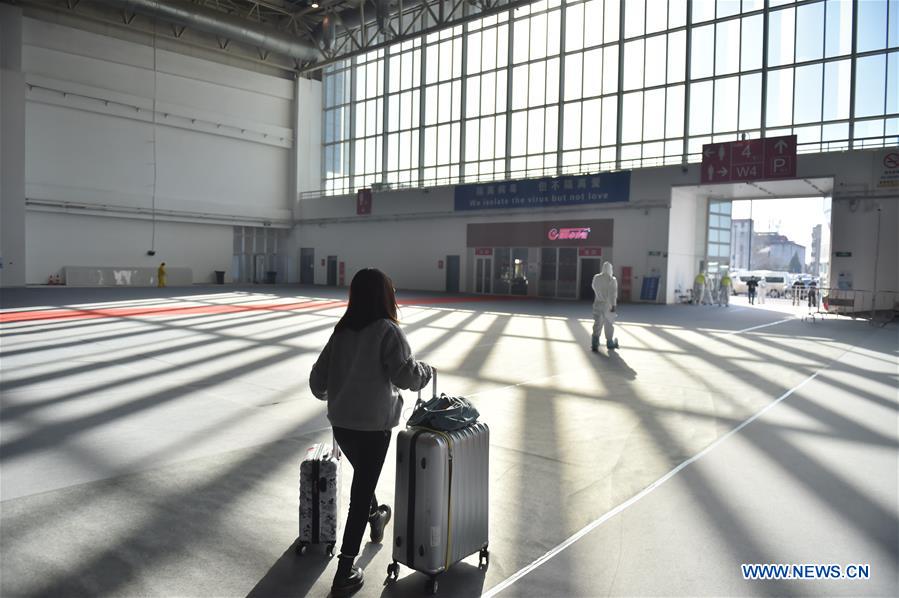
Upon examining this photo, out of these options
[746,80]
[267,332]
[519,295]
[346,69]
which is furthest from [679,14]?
[267,332]

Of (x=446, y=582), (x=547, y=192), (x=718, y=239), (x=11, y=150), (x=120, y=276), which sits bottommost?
(x=446, y=582)

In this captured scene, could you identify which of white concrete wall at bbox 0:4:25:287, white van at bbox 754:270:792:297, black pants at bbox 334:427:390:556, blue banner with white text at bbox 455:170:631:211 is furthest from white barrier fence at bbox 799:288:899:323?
white concrete wall at bbox 0:4:25:287

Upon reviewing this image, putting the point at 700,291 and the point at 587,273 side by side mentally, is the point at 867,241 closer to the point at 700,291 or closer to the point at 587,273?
the point at 700,291

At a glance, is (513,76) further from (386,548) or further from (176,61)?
(386,548)

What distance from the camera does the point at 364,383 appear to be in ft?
11.7

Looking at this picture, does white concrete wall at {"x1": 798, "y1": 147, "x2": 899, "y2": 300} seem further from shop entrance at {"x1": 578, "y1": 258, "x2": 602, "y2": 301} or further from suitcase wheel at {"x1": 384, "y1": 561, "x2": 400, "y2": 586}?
suitcase wheel at {"x1": 384, "y1": 561, "x2": 400, "y2": 586}

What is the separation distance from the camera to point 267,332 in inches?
602

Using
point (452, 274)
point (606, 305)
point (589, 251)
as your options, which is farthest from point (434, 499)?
point (452, 274)

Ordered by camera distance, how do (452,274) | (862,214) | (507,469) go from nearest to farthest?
1. (507,469)
2. (862,214)
3. (452,274)

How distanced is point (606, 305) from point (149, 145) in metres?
31.8

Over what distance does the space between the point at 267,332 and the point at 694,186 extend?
782 inches

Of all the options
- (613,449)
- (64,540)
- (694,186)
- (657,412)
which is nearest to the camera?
(64,540)

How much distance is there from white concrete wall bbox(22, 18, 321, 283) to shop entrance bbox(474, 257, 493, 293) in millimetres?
15347

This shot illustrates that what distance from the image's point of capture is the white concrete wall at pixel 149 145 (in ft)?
105
